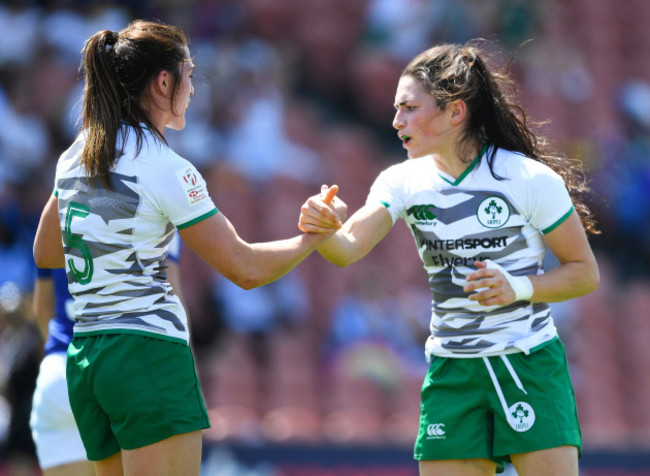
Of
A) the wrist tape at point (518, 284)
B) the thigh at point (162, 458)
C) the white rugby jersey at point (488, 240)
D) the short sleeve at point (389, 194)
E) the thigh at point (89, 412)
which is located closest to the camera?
the thigh at point (162, 458)

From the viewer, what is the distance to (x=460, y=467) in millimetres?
3408

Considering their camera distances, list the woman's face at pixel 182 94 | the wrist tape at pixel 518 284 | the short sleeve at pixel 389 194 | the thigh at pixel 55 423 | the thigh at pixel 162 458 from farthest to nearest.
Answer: the thigh at pixel 55 423, the short sleeve at pixel 389 194, the wrist tape at pixel 518 284, the woman's face at pixel 182 94, the thigh at pixel 162 458

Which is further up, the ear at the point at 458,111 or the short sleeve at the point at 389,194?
the ear at the point at 458,111

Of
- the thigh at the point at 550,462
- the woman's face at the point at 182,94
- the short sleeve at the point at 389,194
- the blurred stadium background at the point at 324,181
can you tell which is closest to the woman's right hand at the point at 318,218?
the short sleeve at the point at 389,194

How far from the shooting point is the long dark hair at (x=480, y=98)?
11.7 feet

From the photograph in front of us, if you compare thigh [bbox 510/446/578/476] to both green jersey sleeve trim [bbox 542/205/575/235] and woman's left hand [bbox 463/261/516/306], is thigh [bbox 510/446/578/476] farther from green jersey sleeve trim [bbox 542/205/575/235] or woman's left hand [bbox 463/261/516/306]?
green jersey sleeve trim [bbox 542/205/575/235]

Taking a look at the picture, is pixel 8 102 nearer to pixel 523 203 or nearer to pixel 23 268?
pixel 23 268

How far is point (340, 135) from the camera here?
32.3 ft

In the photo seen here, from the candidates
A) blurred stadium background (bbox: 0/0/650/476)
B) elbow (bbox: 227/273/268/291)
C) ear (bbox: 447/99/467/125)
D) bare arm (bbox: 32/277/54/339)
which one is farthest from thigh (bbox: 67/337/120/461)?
blurred stadium background (bbox: 0/0/650/476)

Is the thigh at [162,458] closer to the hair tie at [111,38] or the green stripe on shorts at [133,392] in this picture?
the green stripe on shorts at [133,392]

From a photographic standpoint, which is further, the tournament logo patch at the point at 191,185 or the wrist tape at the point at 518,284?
the wrist tape at the point at 518,284

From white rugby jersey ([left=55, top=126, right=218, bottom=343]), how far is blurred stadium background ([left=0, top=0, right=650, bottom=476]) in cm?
292

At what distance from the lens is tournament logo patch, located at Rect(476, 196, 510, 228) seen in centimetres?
345

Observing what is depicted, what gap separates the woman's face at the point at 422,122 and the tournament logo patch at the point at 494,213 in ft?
0.96
